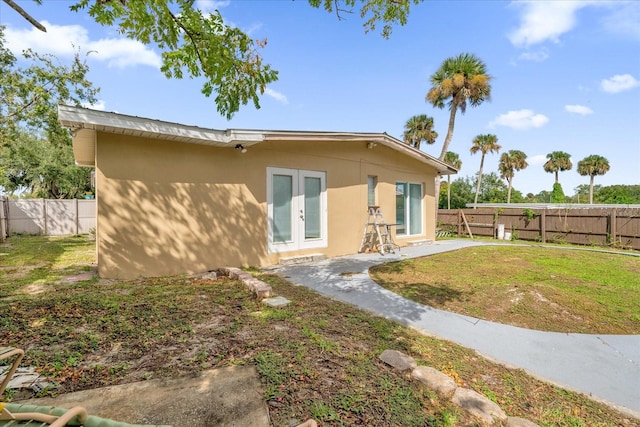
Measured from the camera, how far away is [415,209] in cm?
1134

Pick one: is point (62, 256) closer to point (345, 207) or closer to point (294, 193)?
point (294, 193)

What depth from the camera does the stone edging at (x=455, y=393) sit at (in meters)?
2.03

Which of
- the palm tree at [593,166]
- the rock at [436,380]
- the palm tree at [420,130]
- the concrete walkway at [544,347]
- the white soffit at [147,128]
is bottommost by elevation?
the concrete walkway at [544,347]

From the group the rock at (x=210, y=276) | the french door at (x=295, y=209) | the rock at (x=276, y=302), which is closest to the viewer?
the rock at (x=276, y=302)

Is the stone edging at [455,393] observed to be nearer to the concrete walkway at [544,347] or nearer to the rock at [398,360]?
the rock at [398,360]

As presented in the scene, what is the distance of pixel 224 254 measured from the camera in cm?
663

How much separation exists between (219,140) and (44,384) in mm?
4707

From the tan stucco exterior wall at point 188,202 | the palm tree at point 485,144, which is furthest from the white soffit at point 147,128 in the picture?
the palm tree at point 485,144

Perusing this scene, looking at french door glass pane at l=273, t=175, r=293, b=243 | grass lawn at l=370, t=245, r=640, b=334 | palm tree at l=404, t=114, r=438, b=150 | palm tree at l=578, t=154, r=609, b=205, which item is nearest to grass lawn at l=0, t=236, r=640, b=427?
grass lawn at l=370, t=245, r=640, b=334

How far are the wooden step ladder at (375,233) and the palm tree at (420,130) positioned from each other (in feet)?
56.4

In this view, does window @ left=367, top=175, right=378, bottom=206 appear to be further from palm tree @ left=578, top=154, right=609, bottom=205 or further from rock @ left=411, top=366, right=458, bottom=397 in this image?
palm tree @ left=578, top=154, right=609, bottom=205

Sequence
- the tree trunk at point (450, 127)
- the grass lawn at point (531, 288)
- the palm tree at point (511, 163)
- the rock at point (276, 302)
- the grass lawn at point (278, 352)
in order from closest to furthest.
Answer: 1. the grass lawn at point (278, 352)
2. the grass lawn at point (531, 288)
3. the rock at point (276, 302)
4. the tree trunk at point (450, 127)
5. the palm tree at point (511, 163)

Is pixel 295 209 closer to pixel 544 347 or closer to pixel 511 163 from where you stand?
pixel 544 347

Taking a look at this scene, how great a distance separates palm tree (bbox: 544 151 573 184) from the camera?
1282 inches
